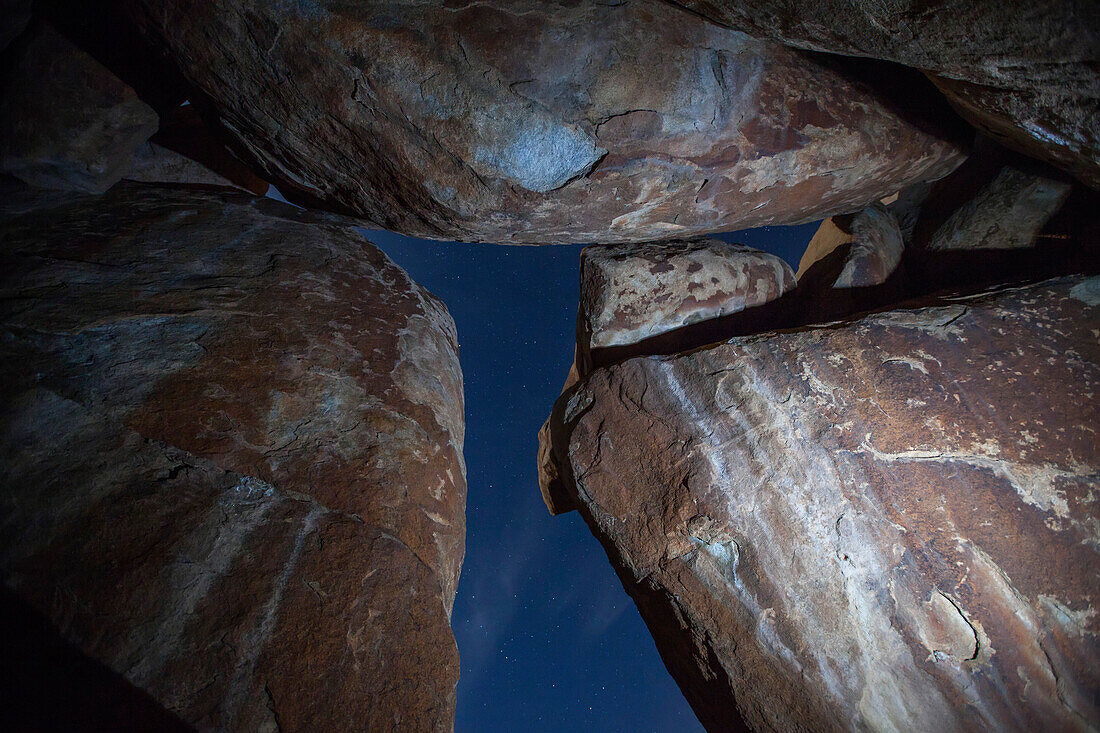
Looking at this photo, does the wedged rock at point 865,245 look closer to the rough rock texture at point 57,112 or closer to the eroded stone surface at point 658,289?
the eroded stone surface at point 658,289

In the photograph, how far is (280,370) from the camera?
153cm

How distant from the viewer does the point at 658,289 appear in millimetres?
2078

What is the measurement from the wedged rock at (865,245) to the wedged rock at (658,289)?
0.48 m

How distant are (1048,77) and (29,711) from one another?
9.06ft

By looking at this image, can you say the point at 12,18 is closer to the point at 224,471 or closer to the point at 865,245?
the point at 224,471

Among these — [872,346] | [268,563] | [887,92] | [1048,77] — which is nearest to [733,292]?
[872,346]

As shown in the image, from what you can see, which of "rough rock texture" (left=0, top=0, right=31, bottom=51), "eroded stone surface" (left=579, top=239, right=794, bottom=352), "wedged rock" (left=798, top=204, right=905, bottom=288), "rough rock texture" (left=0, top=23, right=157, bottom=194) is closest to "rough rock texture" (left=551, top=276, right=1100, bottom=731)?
"eroded stone surface" (left=579, top=239, right=794, bottom=352)

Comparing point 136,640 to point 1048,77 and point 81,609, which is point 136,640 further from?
point 1048,77

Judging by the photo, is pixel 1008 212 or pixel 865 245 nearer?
pixel 1008 212

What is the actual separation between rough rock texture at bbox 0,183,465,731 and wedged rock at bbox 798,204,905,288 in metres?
2.04

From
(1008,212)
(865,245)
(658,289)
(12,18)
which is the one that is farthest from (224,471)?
(1008,212)

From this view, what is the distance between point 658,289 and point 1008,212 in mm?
1655

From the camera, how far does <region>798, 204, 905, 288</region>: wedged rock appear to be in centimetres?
232

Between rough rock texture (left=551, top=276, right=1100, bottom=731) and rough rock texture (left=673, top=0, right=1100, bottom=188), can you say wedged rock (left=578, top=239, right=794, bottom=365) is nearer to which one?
rough rock texture (left=551, top=276, right=1100, bottom=731)
